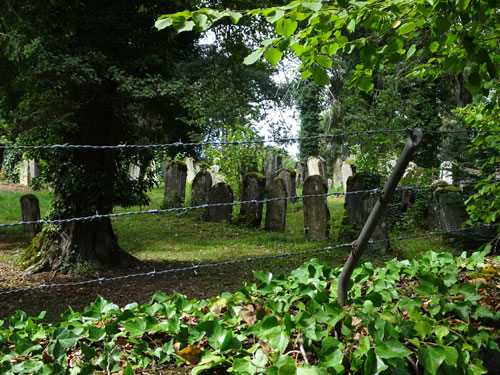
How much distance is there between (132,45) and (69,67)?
1.33 m

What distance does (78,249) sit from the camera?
673 cm

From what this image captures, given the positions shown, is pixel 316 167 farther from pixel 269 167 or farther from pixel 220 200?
pixel 220 200

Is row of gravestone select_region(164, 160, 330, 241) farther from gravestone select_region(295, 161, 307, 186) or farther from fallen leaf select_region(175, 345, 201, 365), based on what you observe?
gravestone select_region(295, 161, 307, 186)

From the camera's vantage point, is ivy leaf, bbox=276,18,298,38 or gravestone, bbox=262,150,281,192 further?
gravestone, bbox=262,150,281,192

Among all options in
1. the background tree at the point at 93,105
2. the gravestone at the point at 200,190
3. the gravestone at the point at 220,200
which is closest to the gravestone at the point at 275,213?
the gravestone at the point at 220,200

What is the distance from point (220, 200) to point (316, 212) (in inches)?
103

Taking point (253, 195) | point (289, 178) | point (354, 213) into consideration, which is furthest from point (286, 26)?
point (289, 178)

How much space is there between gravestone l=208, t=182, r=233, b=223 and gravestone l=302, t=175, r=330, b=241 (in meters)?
2.31

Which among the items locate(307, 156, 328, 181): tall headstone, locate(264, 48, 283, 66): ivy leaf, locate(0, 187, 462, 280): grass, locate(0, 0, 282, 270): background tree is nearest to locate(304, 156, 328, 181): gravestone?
locate(307, 156, 328, 181): tall headstone

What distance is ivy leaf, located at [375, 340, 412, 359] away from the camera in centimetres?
211

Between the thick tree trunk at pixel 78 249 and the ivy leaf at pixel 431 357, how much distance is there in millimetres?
5358

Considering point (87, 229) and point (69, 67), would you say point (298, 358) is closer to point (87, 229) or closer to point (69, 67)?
point (69, 67)

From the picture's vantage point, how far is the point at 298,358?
7.36 ft

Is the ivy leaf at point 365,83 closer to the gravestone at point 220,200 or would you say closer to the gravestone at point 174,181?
the gravestone at point 220,200
